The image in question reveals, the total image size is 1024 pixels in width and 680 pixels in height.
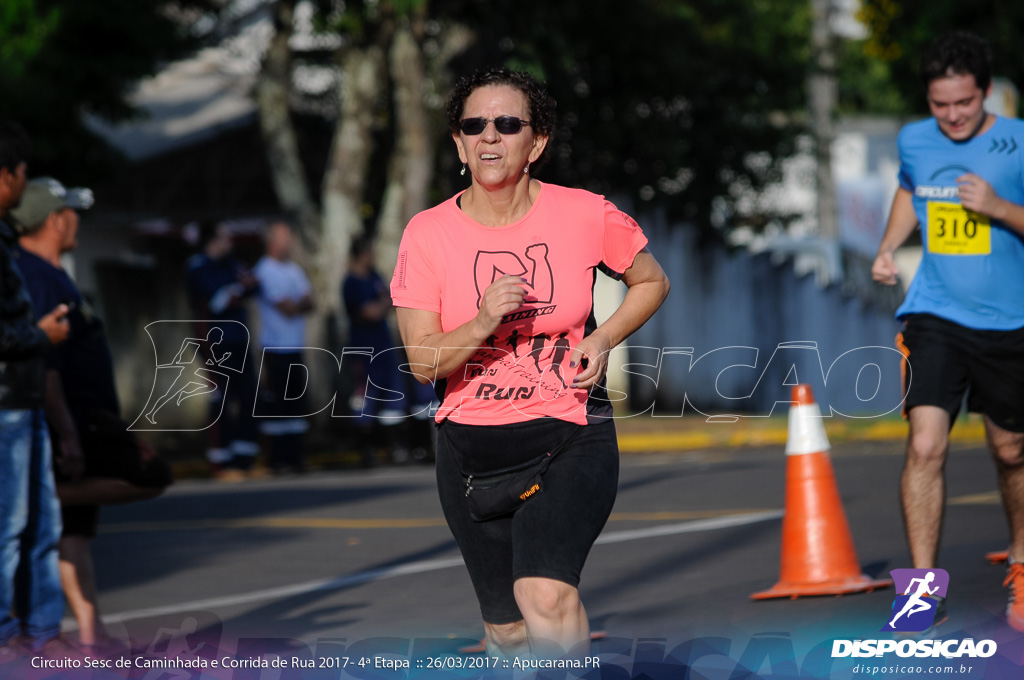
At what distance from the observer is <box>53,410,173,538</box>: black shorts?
6176 millimetres

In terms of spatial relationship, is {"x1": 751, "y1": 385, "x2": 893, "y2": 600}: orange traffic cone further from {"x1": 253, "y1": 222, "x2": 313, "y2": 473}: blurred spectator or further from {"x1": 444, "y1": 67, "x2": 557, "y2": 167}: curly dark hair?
{"x1": 253, "y1": 222, "x2": 313, "y2": 473}: blurred spectator

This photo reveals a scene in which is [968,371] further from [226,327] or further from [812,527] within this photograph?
[226,327]

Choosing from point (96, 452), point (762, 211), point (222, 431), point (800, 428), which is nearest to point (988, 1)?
point (762, 211)

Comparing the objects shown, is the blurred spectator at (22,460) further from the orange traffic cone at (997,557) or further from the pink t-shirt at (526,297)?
the orange traffic cone at (997,557)

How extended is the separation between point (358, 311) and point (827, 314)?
1071 centimetres

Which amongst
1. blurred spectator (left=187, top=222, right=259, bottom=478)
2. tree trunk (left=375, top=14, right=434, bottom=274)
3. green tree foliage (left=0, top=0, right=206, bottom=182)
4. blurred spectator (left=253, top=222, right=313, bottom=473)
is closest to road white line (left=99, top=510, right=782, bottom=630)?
blurred spectator (left=187, top=222, right=259, bottom=478)

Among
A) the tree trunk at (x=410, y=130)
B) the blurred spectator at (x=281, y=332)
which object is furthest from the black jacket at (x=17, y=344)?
the tree trunk at (x=410, y=130)

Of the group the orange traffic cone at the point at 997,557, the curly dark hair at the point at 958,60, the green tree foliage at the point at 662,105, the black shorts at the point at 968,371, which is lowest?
the orange traffic cone at the point at 997,557

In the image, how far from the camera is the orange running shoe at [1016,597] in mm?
5268

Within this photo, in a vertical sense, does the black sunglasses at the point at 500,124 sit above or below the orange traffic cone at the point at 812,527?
above

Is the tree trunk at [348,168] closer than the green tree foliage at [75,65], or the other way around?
the green tree foliage at [75,65]

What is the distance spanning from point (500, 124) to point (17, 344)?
2159 mm

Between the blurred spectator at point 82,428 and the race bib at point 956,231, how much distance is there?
11.6 feet

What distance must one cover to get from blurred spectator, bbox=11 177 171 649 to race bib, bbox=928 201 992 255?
3525 millimetres
